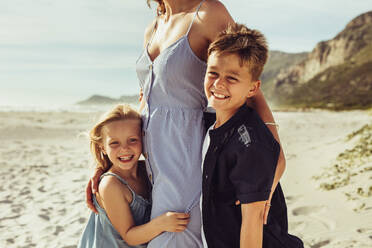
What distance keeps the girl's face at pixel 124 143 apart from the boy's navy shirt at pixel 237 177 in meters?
0.56

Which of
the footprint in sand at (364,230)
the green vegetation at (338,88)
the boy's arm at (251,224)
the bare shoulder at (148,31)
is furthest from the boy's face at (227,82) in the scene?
the green vegetation at (338,88)

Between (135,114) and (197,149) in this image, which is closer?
(197,149)

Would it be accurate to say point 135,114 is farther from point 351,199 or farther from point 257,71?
point 351,199

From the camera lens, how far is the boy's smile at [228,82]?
5.32ft

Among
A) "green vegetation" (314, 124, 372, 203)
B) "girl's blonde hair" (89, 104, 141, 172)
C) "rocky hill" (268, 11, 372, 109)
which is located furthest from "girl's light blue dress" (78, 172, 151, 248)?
"rocky hill" (268, 11, 372, 109)

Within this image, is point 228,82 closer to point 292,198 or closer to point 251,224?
point 251,224

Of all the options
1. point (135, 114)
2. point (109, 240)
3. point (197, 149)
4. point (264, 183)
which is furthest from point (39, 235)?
point (264, 183)

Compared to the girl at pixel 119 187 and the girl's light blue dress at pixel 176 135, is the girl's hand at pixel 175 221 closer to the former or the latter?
the girl's light blue dress at pixel 176 135

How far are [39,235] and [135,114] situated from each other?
2.62 m

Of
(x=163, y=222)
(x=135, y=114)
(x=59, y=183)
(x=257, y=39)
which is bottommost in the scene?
(x=59, y=183)

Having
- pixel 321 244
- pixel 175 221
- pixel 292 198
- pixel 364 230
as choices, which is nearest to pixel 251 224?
pixel 175 221

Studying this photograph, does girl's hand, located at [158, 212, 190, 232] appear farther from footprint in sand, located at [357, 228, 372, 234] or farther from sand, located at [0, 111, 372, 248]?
footprint in sand, located at [357, 228, 372, 234]

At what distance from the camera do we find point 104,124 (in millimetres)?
2195

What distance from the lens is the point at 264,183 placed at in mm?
1520
